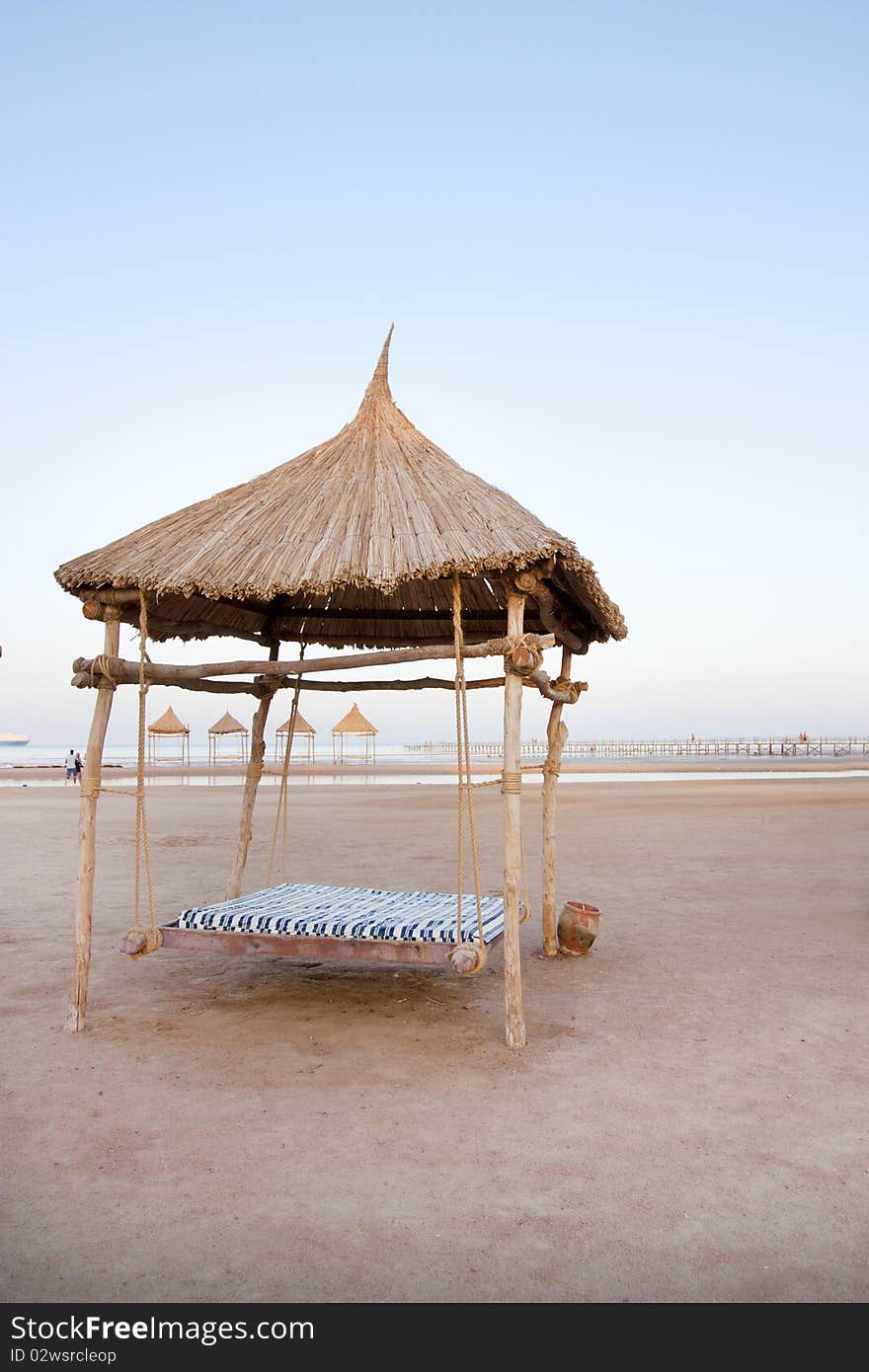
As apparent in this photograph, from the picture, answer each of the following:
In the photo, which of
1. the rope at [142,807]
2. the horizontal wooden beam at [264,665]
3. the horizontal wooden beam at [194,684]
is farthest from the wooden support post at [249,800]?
the rope at [142,807]

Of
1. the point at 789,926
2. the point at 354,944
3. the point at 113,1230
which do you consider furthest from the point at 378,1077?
the point at 789,926

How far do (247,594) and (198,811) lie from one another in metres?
15.0

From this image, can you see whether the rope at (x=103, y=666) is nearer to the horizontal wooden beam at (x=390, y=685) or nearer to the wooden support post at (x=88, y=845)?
the wooden support post at (x=88, y=845)

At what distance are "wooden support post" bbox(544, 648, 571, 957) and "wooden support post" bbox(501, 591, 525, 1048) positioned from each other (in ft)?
6.05

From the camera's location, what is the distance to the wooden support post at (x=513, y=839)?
4.79 m

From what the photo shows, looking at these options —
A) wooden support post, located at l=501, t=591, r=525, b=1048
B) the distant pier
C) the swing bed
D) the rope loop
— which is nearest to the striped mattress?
the swing bed

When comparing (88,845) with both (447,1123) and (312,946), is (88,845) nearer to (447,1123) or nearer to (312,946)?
(312,946)

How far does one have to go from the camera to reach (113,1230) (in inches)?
117

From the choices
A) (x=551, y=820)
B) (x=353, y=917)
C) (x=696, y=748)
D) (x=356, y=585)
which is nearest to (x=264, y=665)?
(x=356, y=585)

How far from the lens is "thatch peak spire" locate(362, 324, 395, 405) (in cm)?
655

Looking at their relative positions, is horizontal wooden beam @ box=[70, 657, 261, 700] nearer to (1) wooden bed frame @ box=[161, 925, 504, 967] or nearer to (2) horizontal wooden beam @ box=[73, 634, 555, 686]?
(2) horizontal wooden beam @ box=[73, 634, 555, 686]

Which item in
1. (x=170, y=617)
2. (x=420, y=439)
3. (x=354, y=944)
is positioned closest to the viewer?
(x=354, y=944)

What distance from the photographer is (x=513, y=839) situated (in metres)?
4.97
